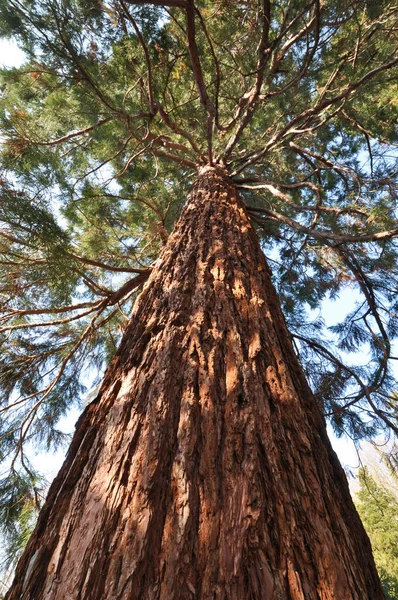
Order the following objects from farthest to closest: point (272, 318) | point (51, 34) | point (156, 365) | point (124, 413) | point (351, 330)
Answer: point (351, 330) < point (51, 34) < point (272, 318) < point (156, 365) < point (124, 413)

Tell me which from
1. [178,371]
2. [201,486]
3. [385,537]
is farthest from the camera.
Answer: [385,537]

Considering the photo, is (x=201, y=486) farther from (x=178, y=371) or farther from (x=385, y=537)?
(x=385, y=537)

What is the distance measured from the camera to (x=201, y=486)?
2.60 ft

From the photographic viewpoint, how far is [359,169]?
4.16 metres

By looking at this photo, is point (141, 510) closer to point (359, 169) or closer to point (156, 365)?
point (156, 365)

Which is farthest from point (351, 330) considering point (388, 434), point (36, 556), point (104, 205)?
point (36, 556)

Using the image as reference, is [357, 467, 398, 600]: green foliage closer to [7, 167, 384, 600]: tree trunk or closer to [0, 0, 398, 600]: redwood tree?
[0, 0, 398, 600]: redwood tree

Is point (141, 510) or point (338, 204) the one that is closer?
point (141, 510)

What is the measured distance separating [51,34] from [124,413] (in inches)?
119

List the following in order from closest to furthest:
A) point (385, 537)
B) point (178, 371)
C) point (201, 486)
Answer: point (201, 486) < point (178, 371) < point (385, 537)

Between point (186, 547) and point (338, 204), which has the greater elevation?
point (338, 204)

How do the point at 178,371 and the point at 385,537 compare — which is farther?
the point at 385,537

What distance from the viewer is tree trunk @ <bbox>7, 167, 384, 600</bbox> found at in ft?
2.20

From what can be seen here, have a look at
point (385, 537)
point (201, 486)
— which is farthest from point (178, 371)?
point (385, 537)
